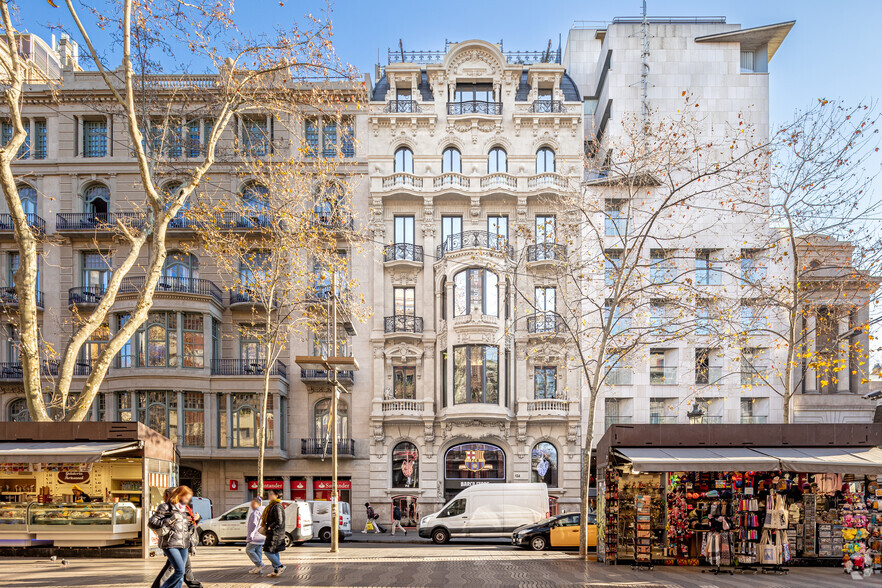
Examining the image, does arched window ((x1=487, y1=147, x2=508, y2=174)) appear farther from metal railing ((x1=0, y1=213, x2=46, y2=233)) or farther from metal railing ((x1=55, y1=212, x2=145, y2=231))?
metal railing ((x1=0, y1=213, x2=46, y2=233))

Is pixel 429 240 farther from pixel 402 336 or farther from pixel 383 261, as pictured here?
pixel 402 336

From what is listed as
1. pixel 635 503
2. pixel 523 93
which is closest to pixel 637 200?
pixel 523 93

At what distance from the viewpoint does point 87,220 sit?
3581 cm

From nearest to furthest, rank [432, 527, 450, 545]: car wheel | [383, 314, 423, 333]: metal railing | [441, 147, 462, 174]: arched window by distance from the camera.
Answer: [432, 527, 450, 545]: car wheel < [383, 314, 423, 333]: metal railing < [441, 147, 462, 174]: arched window

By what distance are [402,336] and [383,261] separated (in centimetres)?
376

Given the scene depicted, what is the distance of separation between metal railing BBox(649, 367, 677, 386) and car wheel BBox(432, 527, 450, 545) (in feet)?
48.4

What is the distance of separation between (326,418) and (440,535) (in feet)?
35.1

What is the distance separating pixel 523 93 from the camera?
38781mm

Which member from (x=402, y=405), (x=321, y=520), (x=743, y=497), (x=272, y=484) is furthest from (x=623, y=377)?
(x=743, y=497)

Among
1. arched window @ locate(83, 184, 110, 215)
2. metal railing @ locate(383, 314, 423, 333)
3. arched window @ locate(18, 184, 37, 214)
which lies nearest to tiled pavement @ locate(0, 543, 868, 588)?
metal railing @ locate(383, 314, 423, 333)

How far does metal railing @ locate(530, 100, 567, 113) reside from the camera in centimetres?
3766

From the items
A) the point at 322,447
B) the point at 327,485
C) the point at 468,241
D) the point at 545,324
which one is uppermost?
the point at 468,241

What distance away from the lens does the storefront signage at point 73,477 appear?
20484mm

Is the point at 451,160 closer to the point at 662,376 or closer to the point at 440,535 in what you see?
the point at 662,376
